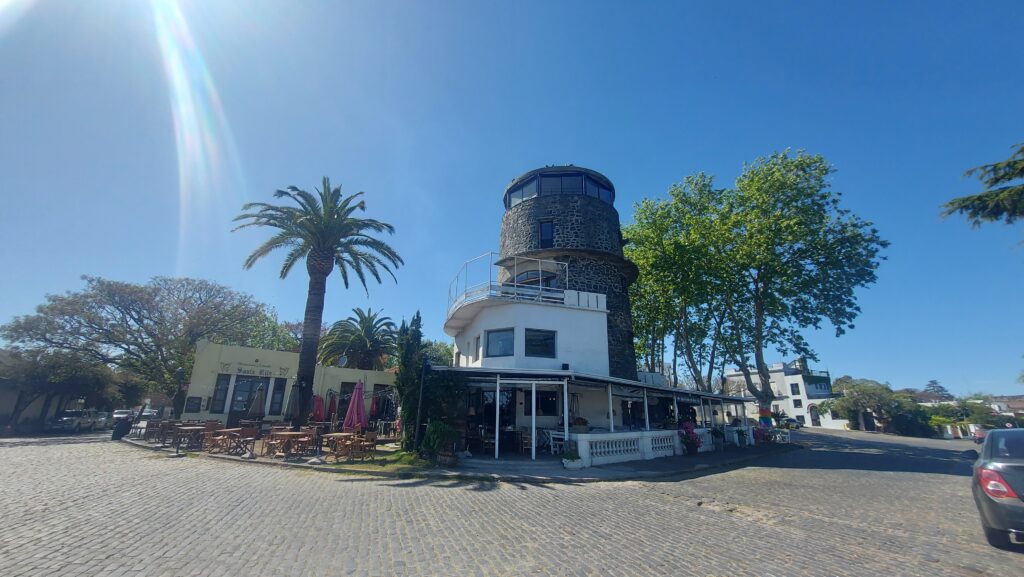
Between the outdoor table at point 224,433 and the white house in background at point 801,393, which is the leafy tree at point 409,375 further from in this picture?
the white house in background at point 801,393

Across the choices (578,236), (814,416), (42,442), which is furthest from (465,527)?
(814,416)

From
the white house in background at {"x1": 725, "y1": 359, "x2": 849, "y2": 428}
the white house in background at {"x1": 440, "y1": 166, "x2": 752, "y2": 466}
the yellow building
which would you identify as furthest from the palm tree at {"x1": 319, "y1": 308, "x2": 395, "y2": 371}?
the white house in background at {"x1": 725, "y1": 359, "x2": 849, "y2": 428}

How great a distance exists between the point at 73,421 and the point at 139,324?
23.8ft

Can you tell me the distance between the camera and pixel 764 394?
25625 millimetres

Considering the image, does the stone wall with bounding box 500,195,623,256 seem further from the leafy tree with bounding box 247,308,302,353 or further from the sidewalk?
the leafy tree with bounding box 247,308,302,353

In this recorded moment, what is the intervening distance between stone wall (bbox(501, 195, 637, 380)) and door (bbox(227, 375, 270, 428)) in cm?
1722

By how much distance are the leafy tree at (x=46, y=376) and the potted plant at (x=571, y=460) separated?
116ft

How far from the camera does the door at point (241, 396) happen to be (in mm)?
21395

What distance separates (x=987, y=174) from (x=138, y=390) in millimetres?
60068

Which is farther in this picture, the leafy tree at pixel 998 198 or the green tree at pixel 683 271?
the green tree at pixel 683 271

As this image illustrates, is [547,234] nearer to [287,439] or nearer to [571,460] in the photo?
[571,460]

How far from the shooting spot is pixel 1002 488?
5273 mm

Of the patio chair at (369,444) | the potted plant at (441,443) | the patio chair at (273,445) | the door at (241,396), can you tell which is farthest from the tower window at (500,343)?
the door at (241,396)

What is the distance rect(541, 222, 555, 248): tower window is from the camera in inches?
907
